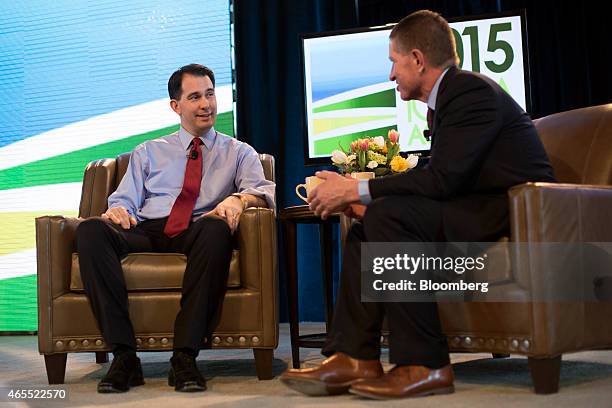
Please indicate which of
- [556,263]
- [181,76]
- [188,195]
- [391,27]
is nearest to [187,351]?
[188,195]

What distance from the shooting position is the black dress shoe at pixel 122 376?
2.31 meters

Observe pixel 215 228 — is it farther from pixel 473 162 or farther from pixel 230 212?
pixel 473 162

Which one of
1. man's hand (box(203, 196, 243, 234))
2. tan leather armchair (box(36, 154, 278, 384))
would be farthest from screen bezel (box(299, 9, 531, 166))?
tan leather armchair (box(36, 154, 278, 384))

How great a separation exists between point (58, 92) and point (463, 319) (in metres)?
3.77

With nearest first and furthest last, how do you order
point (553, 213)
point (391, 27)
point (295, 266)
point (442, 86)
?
point (553, 213), point (442, 86), point (295, 266), point (391, 27)

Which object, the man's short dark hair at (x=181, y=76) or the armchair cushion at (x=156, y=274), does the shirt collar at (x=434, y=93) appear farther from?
the man's short dark hair at (x=181, y=76)

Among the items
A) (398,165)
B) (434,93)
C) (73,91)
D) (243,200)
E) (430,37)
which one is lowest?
(243,200)

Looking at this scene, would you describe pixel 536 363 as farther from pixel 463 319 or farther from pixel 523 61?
pixel 523 61

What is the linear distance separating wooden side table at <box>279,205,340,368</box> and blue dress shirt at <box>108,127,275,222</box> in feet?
A: 0.50

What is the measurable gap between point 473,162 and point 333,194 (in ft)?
1.30

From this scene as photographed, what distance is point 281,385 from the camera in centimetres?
239

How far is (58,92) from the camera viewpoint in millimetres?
5160

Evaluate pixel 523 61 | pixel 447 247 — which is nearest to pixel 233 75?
pixel 523 61

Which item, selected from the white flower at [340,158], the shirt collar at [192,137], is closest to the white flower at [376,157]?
the white flower at [340,158]
